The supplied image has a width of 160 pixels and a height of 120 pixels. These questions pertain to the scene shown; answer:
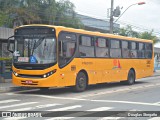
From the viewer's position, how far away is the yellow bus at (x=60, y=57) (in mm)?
15883

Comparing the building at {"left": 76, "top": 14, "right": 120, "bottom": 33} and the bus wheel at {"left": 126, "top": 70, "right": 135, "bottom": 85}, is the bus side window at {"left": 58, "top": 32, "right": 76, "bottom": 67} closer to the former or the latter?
the bus wheel at {"left": 126, "top": 70, "right": 135, "bottom": 85}

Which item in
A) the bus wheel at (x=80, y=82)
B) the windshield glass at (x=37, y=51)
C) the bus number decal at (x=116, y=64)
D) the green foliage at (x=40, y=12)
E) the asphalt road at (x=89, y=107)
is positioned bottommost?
the asphalt road at (x=89, y=107)

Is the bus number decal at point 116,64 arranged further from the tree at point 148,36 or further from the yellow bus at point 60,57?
the tree at point 148,36

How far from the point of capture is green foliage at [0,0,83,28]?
108 feet

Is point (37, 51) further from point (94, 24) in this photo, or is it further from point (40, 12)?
point (94, 24)


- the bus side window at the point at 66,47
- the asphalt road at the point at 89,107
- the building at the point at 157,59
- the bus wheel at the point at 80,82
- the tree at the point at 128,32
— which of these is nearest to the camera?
the asphalt road at the point at 89,107

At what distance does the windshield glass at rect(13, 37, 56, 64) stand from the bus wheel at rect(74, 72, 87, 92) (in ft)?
6.83

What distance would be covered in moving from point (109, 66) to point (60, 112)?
9560 mm

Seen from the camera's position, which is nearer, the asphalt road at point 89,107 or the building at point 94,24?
the asphalt road at point 89,107

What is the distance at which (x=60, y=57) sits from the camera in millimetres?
16109

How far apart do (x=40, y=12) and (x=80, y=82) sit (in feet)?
64.1

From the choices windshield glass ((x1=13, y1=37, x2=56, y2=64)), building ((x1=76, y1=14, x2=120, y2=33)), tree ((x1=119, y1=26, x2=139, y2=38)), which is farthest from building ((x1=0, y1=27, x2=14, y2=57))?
tree ((x1=119, y1=26, x2=139, y2=38))

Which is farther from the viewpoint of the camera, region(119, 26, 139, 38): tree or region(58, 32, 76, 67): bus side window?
region(119, 26, 139, 38): tree

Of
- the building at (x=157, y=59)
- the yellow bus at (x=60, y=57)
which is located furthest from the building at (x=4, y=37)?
the building at (x=157, y=59)
